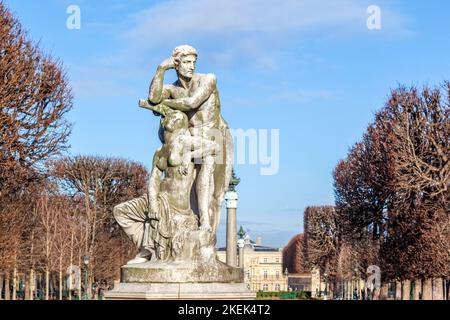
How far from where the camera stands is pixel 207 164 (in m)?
13.4

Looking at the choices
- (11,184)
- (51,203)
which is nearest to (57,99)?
(11,184)

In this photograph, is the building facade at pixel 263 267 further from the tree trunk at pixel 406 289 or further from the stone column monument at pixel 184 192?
the stone column monument at pixel 184 192

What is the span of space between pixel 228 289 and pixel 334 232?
47.8 metres

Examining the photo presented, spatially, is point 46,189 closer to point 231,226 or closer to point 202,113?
point 231,226

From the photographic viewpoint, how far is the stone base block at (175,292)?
1215 cm

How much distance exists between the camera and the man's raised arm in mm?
13289

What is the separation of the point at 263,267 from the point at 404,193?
102m

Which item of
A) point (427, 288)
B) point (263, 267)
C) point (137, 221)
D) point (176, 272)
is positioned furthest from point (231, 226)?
point (263, 267)

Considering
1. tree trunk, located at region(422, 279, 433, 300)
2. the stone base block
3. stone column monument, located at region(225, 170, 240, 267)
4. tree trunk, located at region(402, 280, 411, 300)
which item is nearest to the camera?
the stone base block

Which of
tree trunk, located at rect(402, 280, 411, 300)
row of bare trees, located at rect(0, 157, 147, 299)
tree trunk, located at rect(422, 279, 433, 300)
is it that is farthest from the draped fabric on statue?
tree trunk, located at rect(402, 280, 411, 300)

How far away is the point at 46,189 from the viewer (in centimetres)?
4391

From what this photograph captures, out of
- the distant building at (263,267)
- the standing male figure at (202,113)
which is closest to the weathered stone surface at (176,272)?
the standing male figure at (202,113)

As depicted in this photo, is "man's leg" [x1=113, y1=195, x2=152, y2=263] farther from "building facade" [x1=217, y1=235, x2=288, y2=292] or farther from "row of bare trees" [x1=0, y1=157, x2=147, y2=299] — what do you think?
"building facade" [x1=217, y1=235, x2=288, y2=292]

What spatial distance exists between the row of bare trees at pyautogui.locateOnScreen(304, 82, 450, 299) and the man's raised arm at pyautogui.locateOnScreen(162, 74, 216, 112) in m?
19.6
